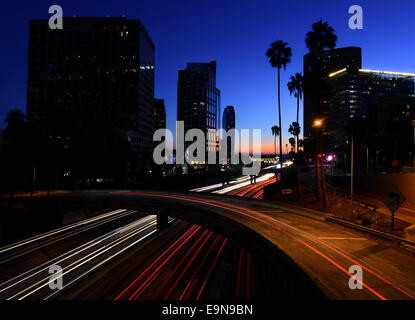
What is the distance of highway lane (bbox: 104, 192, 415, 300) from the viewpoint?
9219 millimetres

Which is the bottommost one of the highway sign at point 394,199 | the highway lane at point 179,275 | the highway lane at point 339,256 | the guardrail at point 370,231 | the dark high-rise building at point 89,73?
the highway lane at point 179,275

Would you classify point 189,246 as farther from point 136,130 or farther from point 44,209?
point 136,130

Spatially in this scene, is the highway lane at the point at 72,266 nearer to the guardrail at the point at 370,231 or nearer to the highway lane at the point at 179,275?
the highway lane at the point at 179,275

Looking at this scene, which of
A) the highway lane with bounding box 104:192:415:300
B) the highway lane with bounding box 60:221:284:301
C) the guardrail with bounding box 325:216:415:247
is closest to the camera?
the highway lane with bounding box 104:192:415:300

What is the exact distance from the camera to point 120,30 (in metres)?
132

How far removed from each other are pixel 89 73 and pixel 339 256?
150803mm

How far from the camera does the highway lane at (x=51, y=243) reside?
1050 inches

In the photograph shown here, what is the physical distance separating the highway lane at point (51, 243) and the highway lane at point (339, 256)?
2509 cm

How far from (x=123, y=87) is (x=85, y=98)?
2198 centimetres

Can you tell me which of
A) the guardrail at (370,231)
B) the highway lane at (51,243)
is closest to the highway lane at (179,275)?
the guardrail at (370,231)

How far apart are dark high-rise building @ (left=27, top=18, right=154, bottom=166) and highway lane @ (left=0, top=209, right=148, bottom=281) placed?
89921 millimetres

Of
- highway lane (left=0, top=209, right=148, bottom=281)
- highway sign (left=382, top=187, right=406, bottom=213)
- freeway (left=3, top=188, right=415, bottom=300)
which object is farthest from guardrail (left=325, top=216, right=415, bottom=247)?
highway lane (left=0, top=209, right=148, bottom=281)

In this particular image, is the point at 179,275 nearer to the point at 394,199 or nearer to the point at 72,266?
the point at 72,266

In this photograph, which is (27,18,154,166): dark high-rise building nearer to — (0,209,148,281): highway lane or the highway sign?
(0,209,148,281): highway lane
